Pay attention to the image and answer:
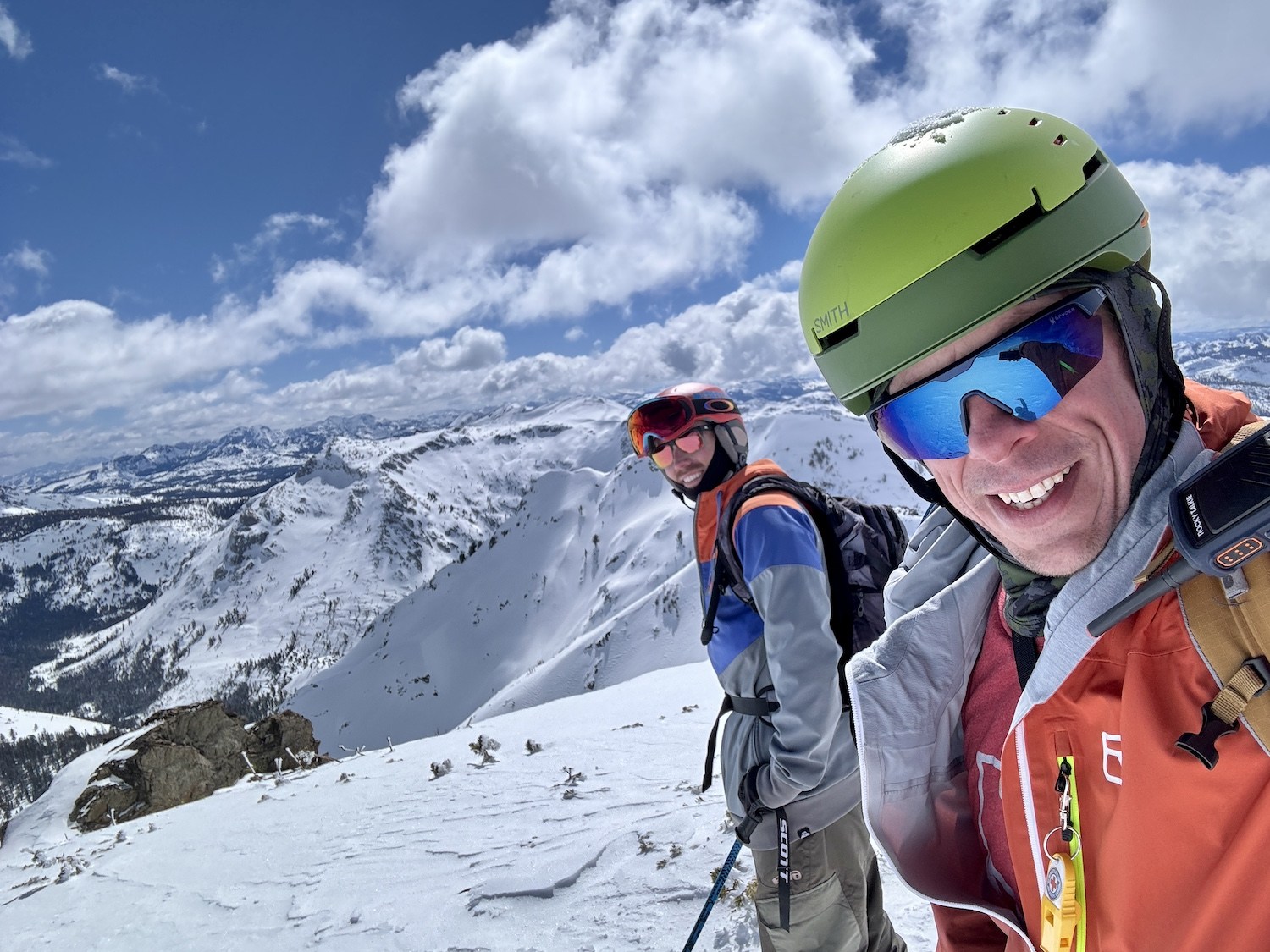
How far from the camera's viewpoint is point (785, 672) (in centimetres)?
323

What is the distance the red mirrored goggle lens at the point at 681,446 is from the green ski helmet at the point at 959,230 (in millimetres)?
2326

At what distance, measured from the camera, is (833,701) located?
127 inches

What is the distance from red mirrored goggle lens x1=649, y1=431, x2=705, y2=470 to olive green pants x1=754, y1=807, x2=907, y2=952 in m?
2.53

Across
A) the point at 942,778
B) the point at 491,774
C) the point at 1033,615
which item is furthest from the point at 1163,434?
the point at 491,774

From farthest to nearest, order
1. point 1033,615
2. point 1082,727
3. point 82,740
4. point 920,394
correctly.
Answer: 1. point 82,740
2. point 920,394
3. point 1033,615
4. point 1082,727

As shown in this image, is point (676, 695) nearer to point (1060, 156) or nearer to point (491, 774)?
point (491, 774)

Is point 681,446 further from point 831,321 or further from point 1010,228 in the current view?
point 1010,228

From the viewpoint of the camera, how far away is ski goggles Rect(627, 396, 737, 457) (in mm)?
4582

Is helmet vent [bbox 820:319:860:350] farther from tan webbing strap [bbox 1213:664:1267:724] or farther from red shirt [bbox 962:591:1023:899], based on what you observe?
tan webbing strap [bbox 1213:664:1267:724]

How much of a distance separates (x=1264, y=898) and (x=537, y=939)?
5006 millimetres

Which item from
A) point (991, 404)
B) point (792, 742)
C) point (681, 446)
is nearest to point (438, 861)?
point (792, 742)

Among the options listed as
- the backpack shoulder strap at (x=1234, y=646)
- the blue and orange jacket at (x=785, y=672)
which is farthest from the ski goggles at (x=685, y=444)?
the backpack shoulder strap at (x=1234, y=646)

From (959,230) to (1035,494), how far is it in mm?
862

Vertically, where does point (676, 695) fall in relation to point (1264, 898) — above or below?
below
